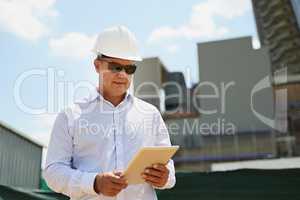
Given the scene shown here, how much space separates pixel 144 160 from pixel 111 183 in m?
0.15

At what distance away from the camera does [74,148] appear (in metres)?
1.76

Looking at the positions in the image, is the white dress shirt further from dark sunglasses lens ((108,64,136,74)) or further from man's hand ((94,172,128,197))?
dark sunglasses lens ((108,64,136,74))

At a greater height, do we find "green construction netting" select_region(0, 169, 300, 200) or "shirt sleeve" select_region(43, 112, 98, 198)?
"shirt sleeve" select_region(43, 112, 98, 198)

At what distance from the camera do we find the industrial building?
20.8 m

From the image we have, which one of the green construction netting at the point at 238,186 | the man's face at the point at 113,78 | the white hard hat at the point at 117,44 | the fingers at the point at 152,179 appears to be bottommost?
the green construction netting at the point at 238,186

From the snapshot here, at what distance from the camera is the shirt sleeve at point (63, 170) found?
5.32ft

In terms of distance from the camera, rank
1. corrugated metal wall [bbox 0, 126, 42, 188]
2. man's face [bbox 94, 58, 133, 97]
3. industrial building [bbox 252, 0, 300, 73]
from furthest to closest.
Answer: industrial building [bbox 252, 0, 300, 73] → corrugated metal wall [bbox 0, 126, 42, 188] → man's face [bbox 94, 58, 133, 97]

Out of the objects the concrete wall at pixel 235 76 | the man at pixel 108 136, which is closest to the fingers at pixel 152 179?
the man at pixel 108 136

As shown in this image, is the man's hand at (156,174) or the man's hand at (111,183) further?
the man's hand at (156,174)

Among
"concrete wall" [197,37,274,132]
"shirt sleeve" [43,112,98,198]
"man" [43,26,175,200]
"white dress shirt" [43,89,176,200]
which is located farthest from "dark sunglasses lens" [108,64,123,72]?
"concrete wall" [197,37,274,132]

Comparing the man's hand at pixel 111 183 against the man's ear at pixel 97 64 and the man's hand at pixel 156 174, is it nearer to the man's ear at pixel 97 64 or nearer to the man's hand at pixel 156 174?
the man's hand at pixel 156 174

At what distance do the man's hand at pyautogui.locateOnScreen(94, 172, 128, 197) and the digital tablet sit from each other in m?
0.03

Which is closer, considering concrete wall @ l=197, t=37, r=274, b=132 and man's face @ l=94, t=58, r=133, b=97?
man's face @ l=94, t=58, r=133, b=97

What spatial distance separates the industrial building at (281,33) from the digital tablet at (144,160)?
1894 centimetres
